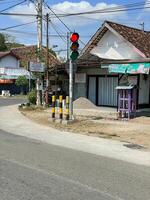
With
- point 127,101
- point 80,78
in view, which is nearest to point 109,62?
point 127,101

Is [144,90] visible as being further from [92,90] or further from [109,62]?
[92,90]

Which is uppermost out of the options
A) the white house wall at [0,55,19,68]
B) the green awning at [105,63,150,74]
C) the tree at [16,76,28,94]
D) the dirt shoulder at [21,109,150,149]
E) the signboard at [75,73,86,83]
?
the white house wall at [0,55,19,68]

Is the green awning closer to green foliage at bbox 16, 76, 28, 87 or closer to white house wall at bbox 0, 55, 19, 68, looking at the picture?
green foliage at bbox 16, 76, 28, 87

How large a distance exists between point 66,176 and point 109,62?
1595 cm

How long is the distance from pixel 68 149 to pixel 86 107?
570 inches

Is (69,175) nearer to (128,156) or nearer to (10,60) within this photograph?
(128,156)

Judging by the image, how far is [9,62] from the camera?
214 ft

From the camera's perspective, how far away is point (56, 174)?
346 inches

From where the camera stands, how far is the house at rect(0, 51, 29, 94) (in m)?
60.6

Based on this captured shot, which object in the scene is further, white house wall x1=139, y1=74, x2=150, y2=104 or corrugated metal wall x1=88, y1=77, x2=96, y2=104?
corrugated metal wall x1=88, y1=77, x2=96, y2=104

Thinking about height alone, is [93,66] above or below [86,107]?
above

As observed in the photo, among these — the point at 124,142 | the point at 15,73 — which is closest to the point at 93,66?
the point at 124,142

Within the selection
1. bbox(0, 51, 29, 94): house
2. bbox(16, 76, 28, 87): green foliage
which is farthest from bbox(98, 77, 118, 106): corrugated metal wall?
bbox(0, 51, 29, 94): house

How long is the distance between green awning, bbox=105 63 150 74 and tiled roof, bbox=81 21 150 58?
1.70 meters
